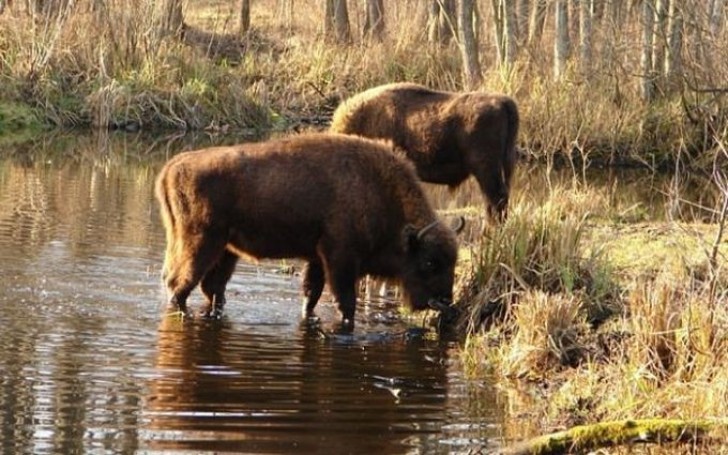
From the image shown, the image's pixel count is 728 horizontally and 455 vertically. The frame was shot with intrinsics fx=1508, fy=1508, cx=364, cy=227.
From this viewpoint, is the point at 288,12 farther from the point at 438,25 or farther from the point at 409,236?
the point at 409,236

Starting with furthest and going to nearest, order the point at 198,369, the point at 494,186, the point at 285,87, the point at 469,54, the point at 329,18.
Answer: the point at 329,18 < the point at 285,87 < the point at 469,54 < the point at 494,186 < the point at 198,369

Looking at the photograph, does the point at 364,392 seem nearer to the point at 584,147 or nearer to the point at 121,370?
the point at 121,370

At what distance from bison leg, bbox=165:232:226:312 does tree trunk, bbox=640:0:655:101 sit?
1497 centimetres

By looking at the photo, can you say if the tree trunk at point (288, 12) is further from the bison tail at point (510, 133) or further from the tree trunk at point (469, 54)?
the bison tail at point (510, 133)

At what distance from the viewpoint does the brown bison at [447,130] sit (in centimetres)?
1630

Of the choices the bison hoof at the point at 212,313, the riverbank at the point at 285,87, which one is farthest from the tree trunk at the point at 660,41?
the bison hoof at the point at 212,313

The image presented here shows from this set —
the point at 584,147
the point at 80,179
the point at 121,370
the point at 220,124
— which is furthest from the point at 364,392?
the point at 220,124

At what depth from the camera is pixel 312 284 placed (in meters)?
13.1

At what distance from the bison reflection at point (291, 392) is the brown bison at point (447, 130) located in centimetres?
437

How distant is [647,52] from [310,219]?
16.3 m

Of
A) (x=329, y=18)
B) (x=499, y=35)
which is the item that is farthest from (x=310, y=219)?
(x=329, y=18)

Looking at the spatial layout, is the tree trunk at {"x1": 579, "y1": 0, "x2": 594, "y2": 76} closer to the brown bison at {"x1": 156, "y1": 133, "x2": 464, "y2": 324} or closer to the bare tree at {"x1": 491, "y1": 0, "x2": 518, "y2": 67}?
the bare tree at {"x1": 491, "y1": 0, "x2": 518, "y2": 67}

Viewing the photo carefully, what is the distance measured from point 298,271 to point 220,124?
1509 cm

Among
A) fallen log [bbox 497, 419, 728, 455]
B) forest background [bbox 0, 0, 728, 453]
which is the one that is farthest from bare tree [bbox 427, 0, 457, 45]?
fallen log [bbox 497, 419, 728, 455]
